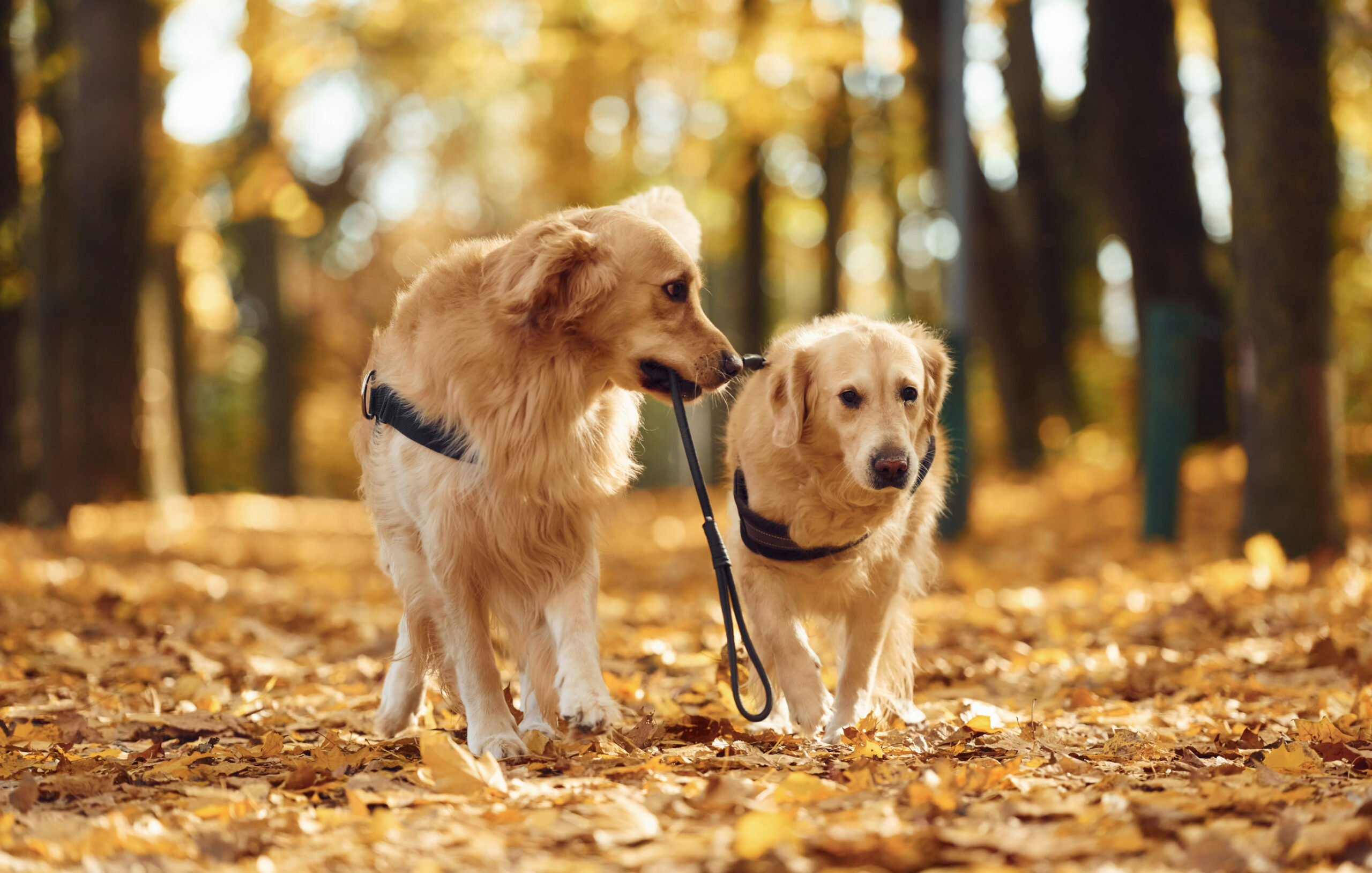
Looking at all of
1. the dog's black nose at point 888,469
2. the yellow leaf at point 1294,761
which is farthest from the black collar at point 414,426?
the yellow leaf at point 1294,761

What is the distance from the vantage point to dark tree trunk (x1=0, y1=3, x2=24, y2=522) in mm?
8844

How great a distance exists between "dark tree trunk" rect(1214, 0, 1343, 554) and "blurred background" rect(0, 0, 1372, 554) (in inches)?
0.7

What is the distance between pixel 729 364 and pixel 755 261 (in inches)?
546

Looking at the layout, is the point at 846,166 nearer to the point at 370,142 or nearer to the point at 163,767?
the point at 370,142

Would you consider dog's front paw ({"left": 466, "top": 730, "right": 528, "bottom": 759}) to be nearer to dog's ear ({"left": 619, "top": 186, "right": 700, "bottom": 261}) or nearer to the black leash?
the black leash

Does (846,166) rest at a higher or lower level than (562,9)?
lower

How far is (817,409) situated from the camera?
395cm

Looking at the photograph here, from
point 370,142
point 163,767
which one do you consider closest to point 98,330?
point 163,767

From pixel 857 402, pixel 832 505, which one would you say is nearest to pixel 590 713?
pixel 832 505

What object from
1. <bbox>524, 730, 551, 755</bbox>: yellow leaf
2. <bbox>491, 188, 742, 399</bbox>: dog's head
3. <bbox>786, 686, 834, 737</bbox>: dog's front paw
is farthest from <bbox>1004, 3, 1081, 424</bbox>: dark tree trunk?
<bbox>524, 730, 551, 755</bbox>: yellow leaf

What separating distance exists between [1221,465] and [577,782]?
8.99m

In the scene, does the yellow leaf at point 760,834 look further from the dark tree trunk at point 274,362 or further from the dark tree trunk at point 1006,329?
the dark tree trunk at point 274,362

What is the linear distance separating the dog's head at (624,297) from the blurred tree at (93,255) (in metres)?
9.26

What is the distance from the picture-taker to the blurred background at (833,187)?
267 inches
